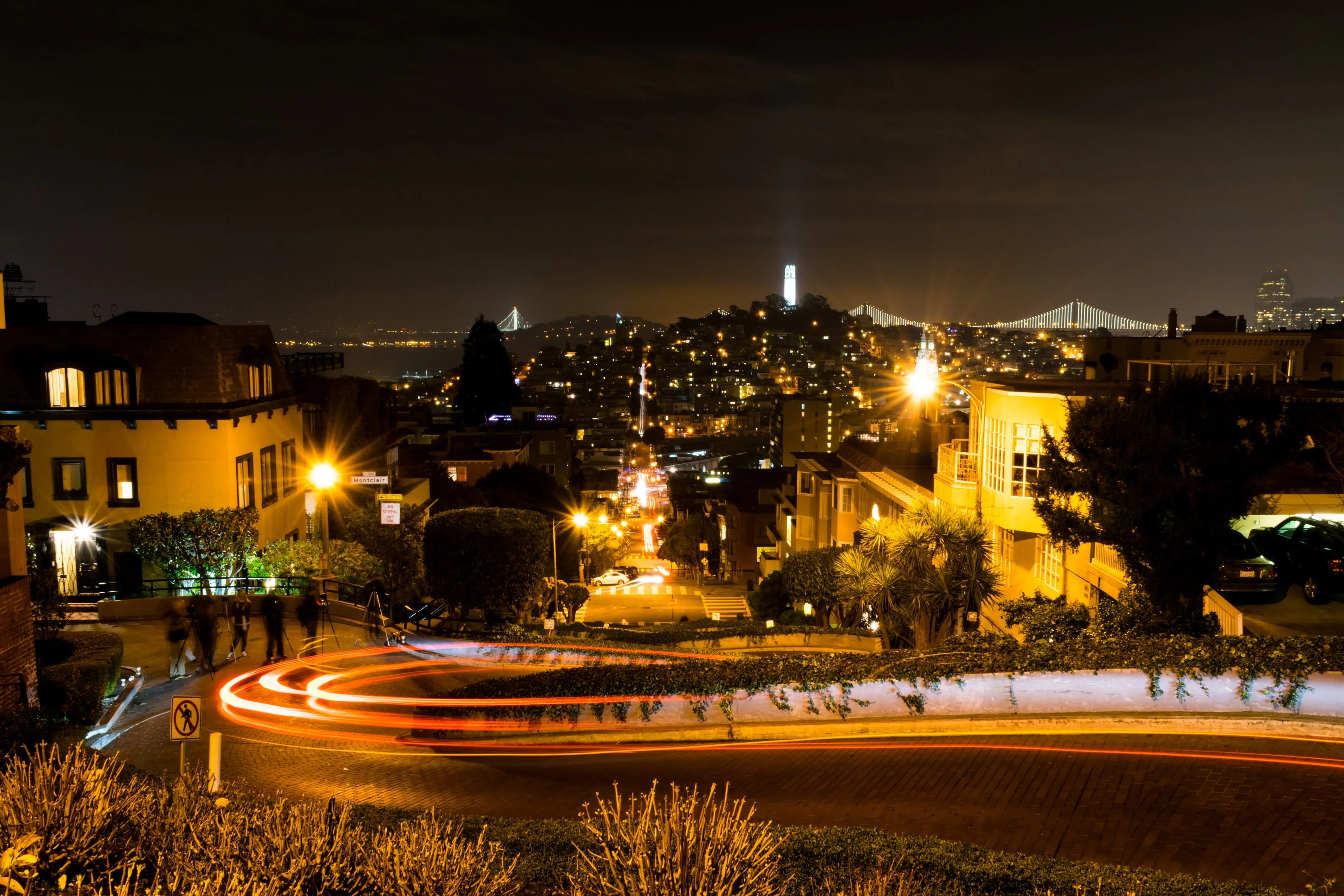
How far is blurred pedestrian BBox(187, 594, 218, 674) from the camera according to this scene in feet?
57.5

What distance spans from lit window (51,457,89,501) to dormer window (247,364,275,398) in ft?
15.6

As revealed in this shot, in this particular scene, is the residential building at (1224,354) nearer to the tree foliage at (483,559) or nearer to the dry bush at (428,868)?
the tree foliage at (483,559)

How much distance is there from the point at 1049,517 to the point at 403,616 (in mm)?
17239

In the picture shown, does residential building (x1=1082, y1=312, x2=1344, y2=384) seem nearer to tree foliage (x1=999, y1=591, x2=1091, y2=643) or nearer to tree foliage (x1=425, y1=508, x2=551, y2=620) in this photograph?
tree foliage (x1=999, y1=591, x2=1091, y2=643)

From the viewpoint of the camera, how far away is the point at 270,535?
29188 millimetres

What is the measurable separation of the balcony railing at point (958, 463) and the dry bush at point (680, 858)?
58.7ft

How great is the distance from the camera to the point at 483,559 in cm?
2609

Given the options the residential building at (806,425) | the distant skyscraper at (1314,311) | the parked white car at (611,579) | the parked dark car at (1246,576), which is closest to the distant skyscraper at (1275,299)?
the distant skyscraper at (1314,311)

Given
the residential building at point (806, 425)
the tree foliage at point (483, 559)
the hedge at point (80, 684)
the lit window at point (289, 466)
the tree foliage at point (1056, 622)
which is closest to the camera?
the hedge at point (80, 684)

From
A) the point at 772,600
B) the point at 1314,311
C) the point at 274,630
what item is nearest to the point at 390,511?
the point at 274,630

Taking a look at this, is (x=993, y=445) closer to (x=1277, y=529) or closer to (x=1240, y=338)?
(x=1277, y=529)

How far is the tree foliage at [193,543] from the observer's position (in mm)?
24141

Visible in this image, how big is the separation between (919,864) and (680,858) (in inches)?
111

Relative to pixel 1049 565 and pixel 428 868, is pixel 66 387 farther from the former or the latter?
pixel 1049 565
